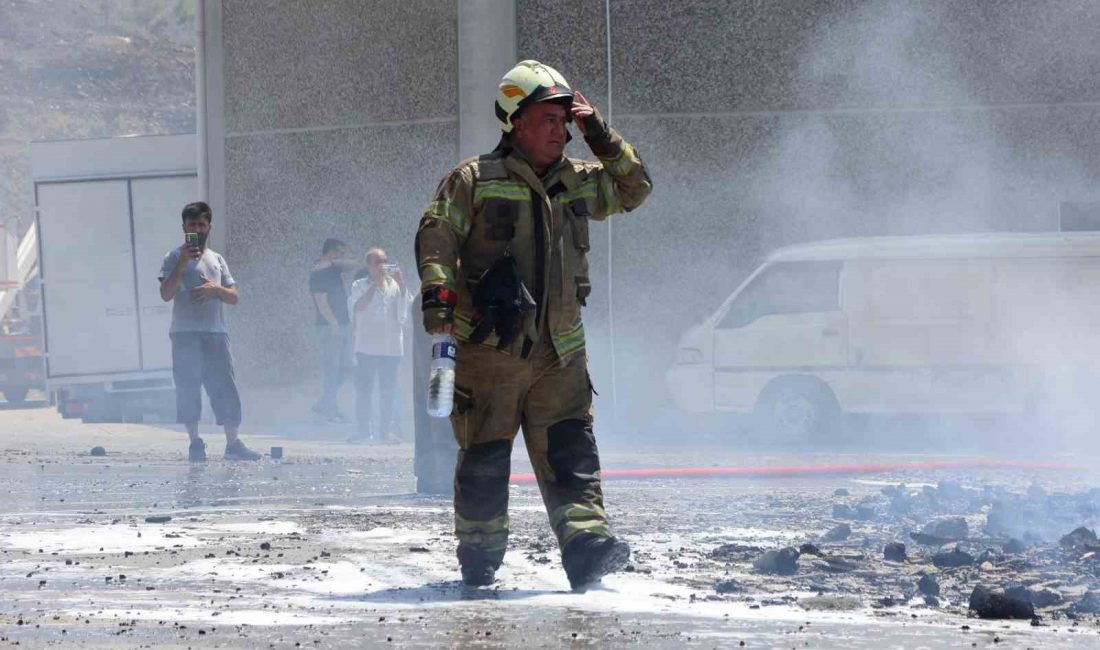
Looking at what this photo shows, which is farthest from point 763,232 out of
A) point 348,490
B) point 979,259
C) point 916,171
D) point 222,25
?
point 348,490

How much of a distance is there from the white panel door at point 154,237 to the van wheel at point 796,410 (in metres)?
7.75

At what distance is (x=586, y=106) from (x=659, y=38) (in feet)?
34.6

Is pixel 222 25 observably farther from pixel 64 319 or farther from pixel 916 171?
pixel 916 171

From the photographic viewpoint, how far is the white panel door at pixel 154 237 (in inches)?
778

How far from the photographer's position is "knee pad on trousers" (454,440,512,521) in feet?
20.0

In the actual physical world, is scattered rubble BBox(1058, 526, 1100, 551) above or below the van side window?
below

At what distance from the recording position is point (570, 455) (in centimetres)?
611

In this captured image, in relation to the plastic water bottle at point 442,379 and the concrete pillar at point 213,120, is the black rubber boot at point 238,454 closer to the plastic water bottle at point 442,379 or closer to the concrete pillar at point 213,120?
the concrete pillar at point 213,120

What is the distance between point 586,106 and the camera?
6129 mm

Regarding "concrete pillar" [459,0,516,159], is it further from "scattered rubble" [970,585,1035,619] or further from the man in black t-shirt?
"scattered rubble" [970,585,1035,619]

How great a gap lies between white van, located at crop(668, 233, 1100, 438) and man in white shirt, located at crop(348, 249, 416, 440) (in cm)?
253

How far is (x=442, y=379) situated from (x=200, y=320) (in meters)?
6.51

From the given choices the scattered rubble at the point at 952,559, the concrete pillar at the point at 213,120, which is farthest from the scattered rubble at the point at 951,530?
the concrete pillar at the point at 213,120

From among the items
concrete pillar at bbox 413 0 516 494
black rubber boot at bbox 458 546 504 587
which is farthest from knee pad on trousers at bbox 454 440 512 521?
concrete pillar at bbox 413 0 516 494
